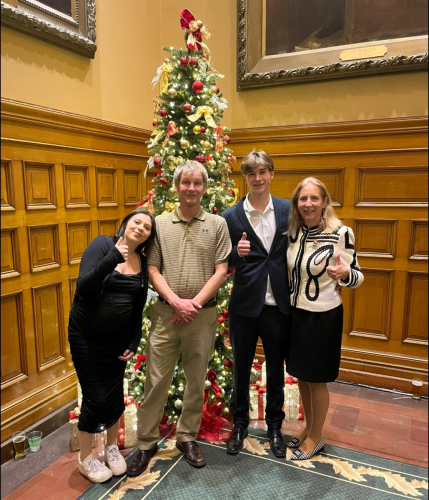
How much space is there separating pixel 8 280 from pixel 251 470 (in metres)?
1.66

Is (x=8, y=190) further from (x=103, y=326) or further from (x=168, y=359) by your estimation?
(x=168, y=359)

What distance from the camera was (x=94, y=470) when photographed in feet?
6.22

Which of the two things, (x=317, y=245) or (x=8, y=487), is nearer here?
(x=317, y=245)

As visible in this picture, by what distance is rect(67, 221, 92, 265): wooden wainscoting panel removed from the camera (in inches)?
98.5

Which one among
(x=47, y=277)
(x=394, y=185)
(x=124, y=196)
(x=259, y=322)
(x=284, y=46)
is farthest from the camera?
(x=124, y=196)

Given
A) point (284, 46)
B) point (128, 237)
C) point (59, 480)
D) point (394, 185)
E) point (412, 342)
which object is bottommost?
point (59, 480)

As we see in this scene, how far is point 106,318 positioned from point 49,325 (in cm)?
94

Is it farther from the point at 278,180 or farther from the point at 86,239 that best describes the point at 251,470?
the point at 278,180

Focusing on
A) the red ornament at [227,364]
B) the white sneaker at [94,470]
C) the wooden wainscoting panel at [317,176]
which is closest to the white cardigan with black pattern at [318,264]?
the red ornament at [227,364]

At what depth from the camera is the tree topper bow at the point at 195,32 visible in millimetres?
1523

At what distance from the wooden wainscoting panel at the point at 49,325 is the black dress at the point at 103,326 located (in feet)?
2.27

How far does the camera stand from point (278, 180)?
117 inches

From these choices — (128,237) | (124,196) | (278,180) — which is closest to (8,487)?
(128,237)

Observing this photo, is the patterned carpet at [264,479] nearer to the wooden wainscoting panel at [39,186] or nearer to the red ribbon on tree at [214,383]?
the red ribbon on tree at [214,383]
